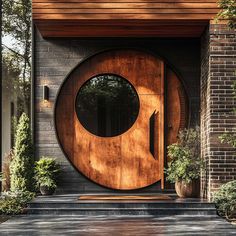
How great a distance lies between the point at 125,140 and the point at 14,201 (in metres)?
2.81

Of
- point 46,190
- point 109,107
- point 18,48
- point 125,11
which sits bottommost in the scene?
point 46,190

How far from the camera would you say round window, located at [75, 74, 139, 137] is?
475 inches

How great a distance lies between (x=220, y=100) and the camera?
10.6m

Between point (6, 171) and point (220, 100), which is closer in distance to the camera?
point (220, 100)

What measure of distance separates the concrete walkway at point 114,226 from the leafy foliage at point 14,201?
473 mm

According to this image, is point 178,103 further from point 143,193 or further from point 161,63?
point 143,193

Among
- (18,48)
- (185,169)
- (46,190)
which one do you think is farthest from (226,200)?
(18,48)

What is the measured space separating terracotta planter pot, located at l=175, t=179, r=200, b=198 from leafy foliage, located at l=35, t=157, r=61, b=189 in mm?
2455

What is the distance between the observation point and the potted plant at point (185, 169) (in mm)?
10859

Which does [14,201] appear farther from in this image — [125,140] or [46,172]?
[125,140]

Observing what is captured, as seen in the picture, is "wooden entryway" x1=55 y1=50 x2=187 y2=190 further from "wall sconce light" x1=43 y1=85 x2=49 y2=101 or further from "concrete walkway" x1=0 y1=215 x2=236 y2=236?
"concrete walkway" x1=0 y1=215 x2=236 y2=236

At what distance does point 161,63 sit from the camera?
12172 mm

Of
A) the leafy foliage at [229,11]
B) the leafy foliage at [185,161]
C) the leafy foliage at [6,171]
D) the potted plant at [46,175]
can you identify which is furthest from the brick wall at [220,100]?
the leafy foliage at [6,171]

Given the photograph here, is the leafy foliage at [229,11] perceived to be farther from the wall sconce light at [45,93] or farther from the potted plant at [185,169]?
the wall sconce light at [45,93]
